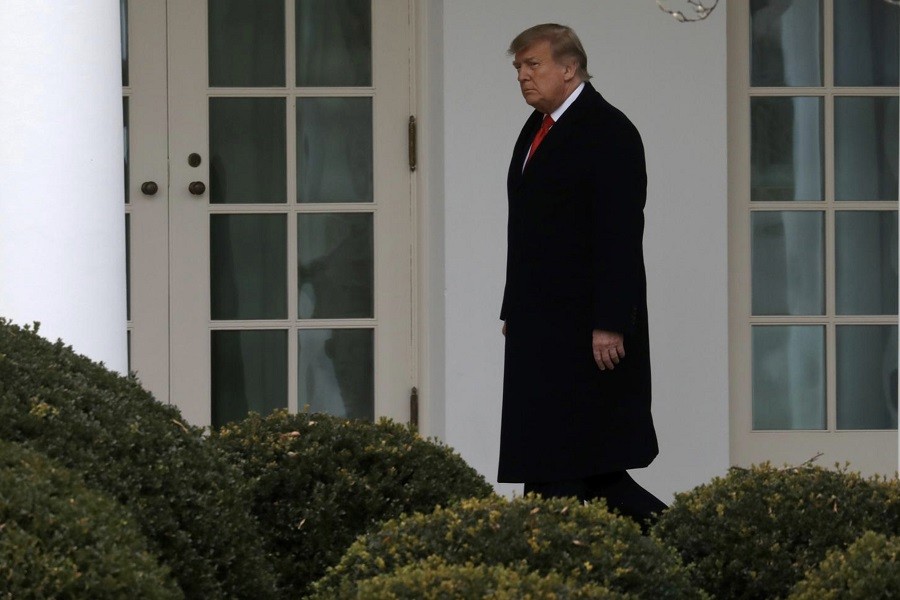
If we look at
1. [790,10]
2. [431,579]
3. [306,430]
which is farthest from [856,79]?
[431,579]

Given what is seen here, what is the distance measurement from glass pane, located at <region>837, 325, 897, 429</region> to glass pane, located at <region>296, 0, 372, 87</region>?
2.17 meters

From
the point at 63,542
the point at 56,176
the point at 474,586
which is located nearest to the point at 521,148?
the point at 56,176

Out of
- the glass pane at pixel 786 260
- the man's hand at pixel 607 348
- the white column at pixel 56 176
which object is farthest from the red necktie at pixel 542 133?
the glass pane at pixel 786 260

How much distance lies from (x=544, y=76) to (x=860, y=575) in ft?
7.32

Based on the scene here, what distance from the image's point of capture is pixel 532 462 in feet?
15.0

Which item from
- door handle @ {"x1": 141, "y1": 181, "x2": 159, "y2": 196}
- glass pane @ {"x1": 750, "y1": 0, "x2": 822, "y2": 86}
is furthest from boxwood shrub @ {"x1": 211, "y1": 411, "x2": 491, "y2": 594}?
glass pane @ {"x1": 750, "y1": 0, "x2": 822, "y2": 86}

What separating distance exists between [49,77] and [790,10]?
3.21m

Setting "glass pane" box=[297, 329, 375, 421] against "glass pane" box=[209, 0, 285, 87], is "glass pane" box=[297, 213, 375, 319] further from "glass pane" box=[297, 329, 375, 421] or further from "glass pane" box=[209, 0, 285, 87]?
"glass pane" box=[209, 0, 285, 87]

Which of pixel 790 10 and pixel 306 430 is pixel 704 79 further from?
pixel 306 430

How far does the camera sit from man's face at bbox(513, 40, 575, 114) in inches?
182

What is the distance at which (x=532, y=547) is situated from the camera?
2805 mm

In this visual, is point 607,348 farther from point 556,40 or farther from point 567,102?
point 556,40

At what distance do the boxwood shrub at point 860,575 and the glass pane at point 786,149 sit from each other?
132 inches

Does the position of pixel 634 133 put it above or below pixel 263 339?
above
